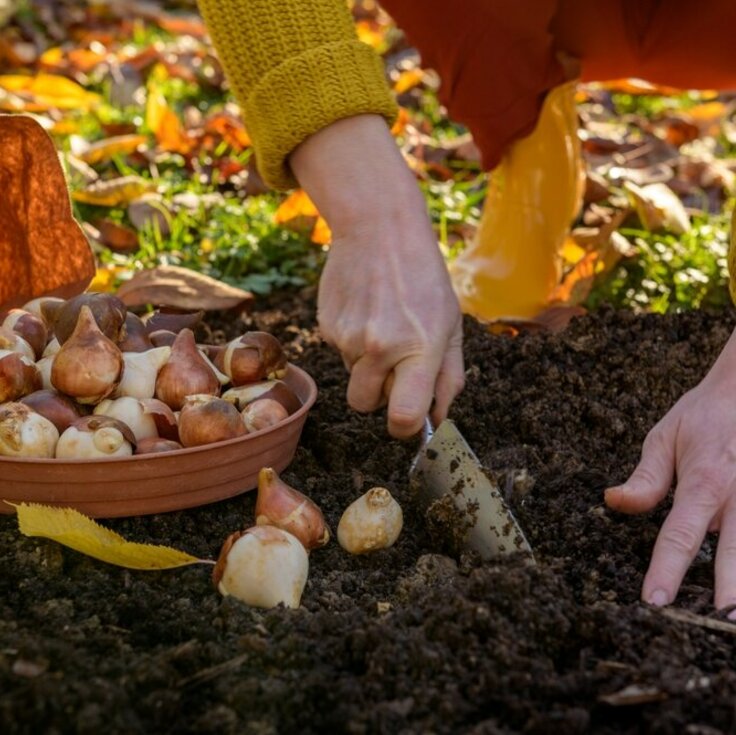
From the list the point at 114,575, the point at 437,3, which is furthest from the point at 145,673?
the point at 437,3

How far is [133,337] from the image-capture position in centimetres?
161

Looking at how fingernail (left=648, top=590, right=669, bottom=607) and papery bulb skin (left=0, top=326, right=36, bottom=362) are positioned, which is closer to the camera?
fingernail (left=648, top=590, right=669, bottom=607)

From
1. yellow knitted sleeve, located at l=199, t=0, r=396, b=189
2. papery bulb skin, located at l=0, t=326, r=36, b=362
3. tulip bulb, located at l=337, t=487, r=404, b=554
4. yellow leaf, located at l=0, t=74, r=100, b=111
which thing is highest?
yellow knitted sleeve, located at l=199, t=0, r=396, b=189

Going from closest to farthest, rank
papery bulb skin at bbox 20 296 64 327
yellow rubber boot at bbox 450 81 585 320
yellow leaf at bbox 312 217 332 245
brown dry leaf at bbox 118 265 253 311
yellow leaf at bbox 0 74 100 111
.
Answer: papery bulb skin at bbox 20 296 64 327
brown dry leaf at bbox 118 265 253 311
yellow rubber boot at bbox 450 81 585 320
yellow leaf at bbox 312 217 332 245
yellow leaf at bbox 0 74 100 111

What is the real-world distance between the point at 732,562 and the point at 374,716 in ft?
1.63

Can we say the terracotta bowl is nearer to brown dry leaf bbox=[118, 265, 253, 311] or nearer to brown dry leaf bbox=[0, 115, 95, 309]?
brown dry leaf bbox=[0, 115, 95, 309]

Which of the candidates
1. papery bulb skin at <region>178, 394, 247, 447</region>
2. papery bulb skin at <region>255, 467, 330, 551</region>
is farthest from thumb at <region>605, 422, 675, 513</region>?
papery bulb skin at <region>178, 394, 247, 447</region>

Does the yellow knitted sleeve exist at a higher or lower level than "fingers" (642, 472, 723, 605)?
higher

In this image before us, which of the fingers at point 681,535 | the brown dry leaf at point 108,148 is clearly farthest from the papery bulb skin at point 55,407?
the brown dry leaf at point 108,148

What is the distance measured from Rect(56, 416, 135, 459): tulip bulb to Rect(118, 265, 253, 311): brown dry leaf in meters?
0.69

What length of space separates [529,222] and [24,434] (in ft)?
4.22

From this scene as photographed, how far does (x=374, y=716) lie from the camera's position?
1.04 metres

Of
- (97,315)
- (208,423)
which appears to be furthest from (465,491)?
(97,315)

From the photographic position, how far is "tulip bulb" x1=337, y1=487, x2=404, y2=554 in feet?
4.62
